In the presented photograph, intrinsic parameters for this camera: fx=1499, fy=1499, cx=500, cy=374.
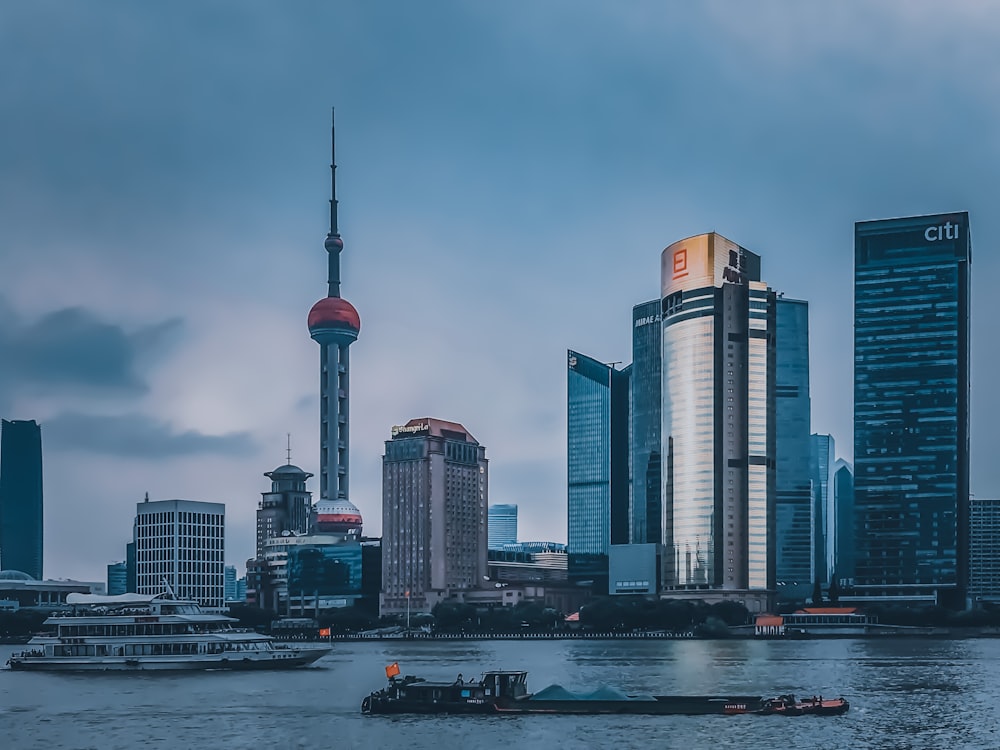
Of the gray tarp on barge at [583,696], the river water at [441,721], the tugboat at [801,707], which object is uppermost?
the gray tarp on barge at [583,696]

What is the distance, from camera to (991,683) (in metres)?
174

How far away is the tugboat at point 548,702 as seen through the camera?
13400 cm

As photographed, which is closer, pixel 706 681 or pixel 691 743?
pixel 691 743

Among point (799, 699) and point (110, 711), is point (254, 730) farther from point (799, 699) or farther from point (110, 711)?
point (799, 699)

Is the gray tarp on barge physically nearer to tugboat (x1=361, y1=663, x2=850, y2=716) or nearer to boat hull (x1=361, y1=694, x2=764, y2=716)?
tugboat (x1=361, y1=663, x2=850, y2=716)

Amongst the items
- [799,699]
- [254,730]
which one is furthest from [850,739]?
[254,730]

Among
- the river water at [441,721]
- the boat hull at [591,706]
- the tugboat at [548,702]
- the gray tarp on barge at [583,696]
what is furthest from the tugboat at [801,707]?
the gray tarp on barge at [583,696]

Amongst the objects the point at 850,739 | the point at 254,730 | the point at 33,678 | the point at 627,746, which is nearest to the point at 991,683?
the point at 850,739

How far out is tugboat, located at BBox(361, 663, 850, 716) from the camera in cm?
13400

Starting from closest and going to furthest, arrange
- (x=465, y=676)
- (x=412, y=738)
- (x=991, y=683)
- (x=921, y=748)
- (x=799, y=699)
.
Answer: (x=921, y=748) < (x=412, y=738) < (x=799, y=699) < (x=991, y=683) < (x=465, y=676)

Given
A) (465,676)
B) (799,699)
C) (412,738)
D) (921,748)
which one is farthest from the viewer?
(465,676)

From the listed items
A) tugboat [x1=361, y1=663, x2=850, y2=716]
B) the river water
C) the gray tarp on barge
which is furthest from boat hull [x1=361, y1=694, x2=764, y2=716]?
the river water

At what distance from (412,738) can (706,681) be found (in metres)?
66.9

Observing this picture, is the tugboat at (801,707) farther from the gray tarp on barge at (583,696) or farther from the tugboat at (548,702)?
the gray tarp on barge at (583,696)
